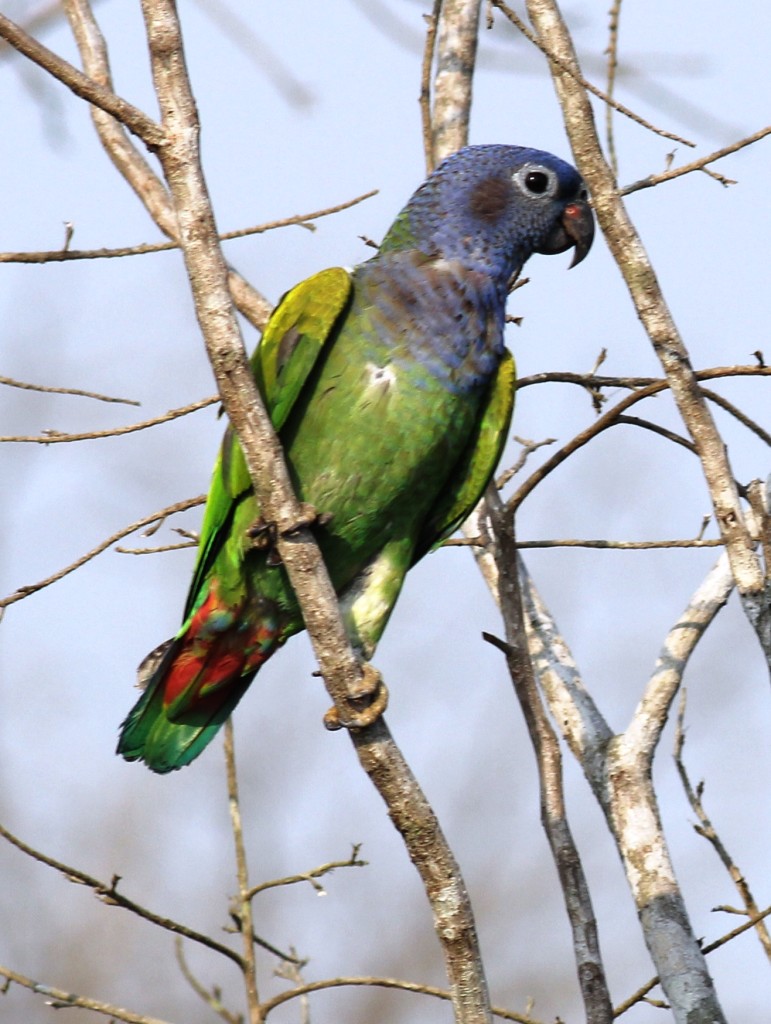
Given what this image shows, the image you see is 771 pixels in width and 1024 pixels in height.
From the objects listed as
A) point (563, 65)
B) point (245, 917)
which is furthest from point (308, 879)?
point (563, 65)

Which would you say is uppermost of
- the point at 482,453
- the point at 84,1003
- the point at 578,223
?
the point at 578,223

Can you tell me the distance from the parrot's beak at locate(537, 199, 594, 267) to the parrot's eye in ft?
0.31

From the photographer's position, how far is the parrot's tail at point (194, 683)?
398cm

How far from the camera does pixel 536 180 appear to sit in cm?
430

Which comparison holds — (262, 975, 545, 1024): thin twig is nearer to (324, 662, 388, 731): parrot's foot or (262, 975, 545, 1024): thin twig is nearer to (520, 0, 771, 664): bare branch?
(324, 662, 388, 731): parrot's foot

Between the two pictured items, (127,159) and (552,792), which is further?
(127,159)

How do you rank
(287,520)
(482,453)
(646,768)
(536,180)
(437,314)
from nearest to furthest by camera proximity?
1. (287,520)
2. (646,768)
3. (437,314)
4. (482,453)
5. (536,180)

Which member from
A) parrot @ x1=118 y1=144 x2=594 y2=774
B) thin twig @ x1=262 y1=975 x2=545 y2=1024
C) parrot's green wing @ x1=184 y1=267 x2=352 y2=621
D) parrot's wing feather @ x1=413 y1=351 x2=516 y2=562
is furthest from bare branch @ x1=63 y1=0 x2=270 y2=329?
thin twig @ x1=262 y1=975 x2=545 y2=1024

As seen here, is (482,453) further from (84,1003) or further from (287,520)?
(84,1003)

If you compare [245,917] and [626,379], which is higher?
[626,379]

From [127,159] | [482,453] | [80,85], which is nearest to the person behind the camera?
[80,85]

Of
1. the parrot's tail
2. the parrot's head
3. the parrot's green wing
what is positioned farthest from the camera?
the parrot's head

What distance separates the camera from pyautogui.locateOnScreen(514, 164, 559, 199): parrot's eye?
14.0 feet

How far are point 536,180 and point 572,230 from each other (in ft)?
0.70
